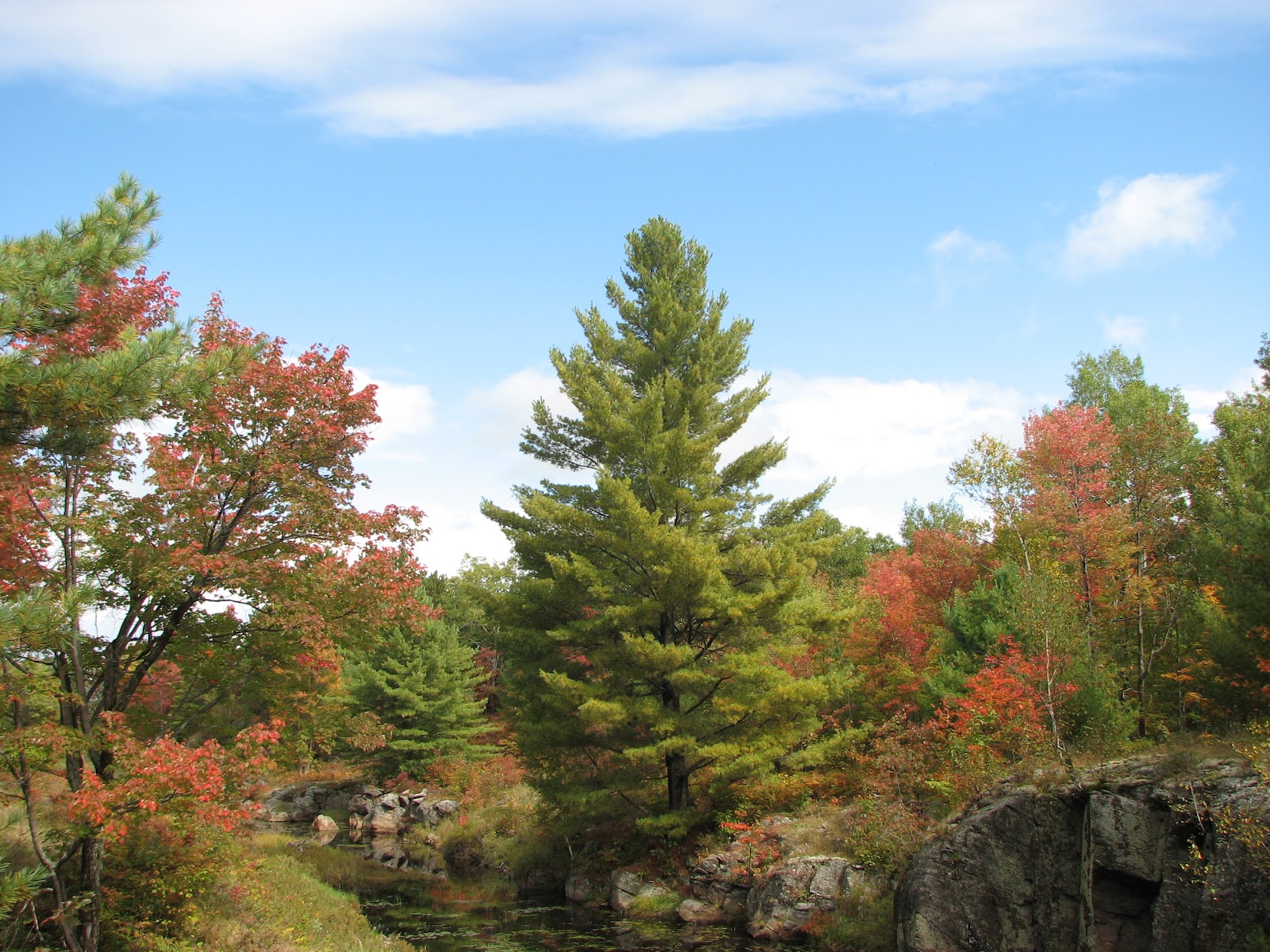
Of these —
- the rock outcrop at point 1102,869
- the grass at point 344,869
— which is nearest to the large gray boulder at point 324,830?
the grass at point 344,869

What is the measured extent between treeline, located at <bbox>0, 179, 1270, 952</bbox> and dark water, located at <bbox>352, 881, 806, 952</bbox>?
220 cm

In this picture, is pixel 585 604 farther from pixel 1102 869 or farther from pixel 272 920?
pixel 1102 869

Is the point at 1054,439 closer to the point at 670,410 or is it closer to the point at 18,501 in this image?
the point at 670,410

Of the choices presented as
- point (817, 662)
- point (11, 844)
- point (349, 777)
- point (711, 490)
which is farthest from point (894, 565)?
point (11, 844)

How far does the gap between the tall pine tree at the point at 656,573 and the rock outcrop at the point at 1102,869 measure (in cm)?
626

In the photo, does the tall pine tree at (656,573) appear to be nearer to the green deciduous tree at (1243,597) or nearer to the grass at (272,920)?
the grass at (272,920)

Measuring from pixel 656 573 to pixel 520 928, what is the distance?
8405 millimetres

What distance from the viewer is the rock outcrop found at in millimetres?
9570

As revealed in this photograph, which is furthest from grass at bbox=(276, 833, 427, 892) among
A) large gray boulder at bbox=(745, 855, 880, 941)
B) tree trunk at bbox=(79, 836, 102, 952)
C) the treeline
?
large gray boulder at bbox=(745, 855, 880, 941)

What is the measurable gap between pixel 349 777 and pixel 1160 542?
36870 mm

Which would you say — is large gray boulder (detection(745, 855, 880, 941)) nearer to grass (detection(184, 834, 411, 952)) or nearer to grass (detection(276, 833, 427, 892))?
grass (detection(184, 834, 411, 952))

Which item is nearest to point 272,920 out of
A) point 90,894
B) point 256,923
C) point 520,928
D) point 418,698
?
point 256,923

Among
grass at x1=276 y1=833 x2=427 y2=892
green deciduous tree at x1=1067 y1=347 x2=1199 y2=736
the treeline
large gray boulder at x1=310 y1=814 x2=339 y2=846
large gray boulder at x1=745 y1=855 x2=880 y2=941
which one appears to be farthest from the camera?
large gray boulder at x1=310 y1=814 x2=339 y2=846

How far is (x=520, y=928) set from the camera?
18.1 m
